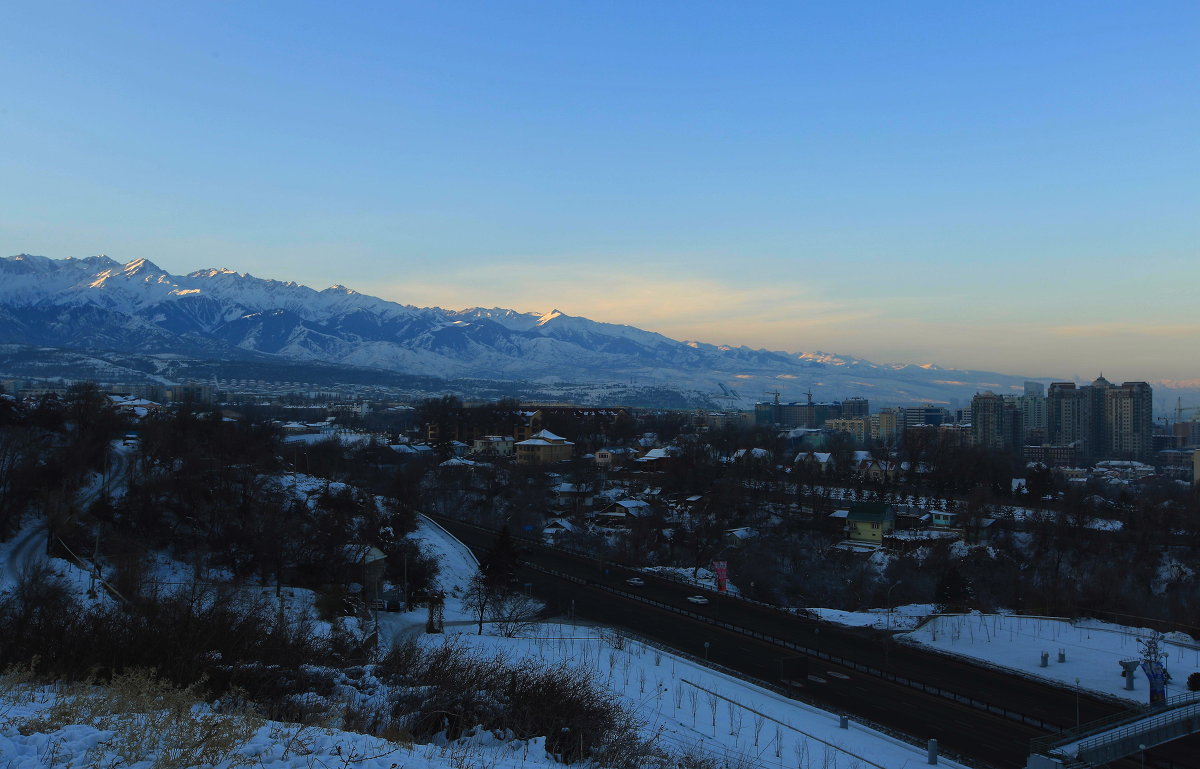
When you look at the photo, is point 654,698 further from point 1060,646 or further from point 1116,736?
point 1060,646

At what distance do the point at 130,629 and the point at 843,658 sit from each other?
1386 cm

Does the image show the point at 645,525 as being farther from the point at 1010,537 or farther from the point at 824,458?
the point at 824,458

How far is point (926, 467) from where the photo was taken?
168 feet

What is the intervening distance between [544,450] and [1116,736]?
45691mm

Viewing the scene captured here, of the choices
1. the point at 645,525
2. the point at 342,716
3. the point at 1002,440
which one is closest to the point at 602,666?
the point at 342,716

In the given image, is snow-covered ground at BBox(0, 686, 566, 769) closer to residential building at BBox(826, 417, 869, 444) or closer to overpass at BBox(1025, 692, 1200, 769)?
overpass at BBox(1025, 692, 1200, 769)

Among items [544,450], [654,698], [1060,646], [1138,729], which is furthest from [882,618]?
[544,450]

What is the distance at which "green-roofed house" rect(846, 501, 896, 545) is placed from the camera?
36.7 metres

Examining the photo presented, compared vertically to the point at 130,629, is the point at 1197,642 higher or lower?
lower

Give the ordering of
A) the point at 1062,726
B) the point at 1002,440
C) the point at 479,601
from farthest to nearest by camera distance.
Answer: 1. the point at 1002,440
2. the point at 479,601
3. the point at 1062,726

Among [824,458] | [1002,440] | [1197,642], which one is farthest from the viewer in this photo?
[1002,440]

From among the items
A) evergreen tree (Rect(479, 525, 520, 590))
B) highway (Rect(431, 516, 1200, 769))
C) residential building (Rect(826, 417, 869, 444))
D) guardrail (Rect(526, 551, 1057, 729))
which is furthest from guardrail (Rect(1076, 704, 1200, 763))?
residential building (Rect(826, 417, 869, 444))

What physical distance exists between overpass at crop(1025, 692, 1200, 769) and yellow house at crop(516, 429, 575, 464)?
42649 mm

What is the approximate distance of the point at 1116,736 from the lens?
1240cm
